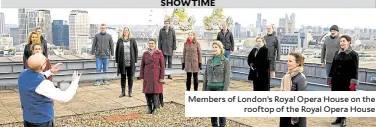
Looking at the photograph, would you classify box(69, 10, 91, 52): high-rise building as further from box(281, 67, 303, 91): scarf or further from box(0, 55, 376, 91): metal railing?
box(281, 67, 303, 91): scarf

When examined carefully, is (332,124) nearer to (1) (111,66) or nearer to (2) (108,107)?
(2) (108,107)

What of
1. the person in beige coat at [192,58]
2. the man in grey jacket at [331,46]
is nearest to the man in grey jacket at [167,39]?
the person in beige coat at [192,58]

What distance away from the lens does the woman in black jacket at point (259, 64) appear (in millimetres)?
7625

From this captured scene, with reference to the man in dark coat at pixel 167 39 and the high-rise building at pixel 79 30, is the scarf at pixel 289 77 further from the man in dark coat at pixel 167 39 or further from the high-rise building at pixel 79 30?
the high-rise building at pixel 79 30

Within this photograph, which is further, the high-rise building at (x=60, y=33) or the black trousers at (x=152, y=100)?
the high-rise building at (x=60, y=33)

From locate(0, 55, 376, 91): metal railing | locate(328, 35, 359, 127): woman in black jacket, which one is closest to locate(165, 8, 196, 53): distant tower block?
locate(0, 55, 376, 91): metal railing

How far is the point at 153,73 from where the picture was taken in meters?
7.54

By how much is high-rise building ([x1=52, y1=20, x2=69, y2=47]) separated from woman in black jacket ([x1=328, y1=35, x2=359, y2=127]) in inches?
314

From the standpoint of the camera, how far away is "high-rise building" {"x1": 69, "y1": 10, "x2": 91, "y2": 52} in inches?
493

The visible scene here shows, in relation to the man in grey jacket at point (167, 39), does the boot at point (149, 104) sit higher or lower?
lower

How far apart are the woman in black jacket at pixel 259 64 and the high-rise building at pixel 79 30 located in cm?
575

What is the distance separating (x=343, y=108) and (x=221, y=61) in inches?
76.4

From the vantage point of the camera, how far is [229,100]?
507 cm

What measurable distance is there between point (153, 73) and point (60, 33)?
6.50m
